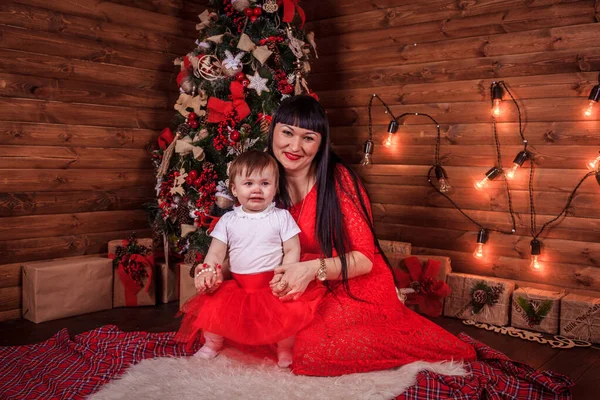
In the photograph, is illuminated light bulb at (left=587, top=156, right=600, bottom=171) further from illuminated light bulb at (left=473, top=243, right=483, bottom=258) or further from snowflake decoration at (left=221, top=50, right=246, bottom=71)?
snowflake decoration at (left=221, top=50, right=246, bottom=71)

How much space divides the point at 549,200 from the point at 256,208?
1993 mm

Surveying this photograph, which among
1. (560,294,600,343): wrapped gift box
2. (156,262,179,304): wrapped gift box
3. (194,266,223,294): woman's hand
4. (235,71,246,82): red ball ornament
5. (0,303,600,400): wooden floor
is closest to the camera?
(194,266,223,294): woman's hand

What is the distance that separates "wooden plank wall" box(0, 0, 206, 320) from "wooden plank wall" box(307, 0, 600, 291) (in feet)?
4.02

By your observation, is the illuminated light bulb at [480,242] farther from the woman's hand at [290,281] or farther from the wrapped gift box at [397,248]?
the woman's hand at [290,281]

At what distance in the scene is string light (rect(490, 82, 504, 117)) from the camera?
3.55 metres

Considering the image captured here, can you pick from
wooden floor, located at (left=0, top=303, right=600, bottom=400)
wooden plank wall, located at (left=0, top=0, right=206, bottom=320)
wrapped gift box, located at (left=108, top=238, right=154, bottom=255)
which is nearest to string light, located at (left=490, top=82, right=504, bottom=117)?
wooden floor, located at (left=0, top=303, right=600, bottom=400)

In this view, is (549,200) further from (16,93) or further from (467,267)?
(16,93)

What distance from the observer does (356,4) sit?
4273 mm

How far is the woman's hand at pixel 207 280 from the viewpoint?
7.53ft

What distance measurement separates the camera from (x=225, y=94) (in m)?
3.51

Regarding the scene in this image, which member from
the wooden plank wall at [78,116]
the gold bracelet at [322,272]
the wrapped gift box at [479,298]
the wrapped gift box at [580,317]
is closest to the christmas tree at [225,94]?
the wooden plank wall at [78,116]

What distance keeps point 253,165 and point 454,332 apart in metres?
1.70

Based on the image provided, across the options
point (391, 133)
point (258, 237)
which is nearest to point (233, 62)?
point (391, 133)

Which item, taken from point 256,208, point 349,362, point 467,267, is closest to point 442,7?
point 467,267
